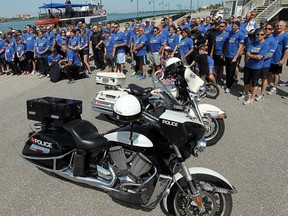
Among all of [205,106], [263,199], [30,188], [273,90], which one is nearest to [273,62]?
[273,90]

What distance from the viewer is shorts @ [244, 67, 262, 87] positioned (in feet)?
17.3

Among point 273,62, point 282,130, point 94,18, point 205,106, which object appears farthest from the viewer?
point 94,18

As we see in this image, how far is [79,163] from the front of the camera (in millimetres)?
2686

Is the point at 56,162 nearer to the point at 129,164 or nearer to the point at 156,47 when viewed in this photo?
the point at 129,164

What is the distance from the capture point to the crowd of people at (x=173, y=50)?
18.0 feet

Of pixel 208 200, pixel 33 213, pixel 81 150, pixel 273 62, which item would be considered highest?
pixel 273 62

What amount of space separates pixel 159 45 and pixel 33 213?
20.6 ft

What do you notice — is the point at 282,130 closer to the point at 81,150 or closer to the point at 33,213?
the point at 81,150

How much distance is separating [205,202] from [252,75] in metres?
4.00

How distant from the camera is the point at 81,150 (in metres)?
2.72

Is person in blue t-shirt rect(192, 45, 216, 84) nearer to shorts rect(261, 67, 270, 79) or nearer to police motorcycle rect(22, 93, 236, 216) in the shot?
shorts rect(261, 67, 270, 79)

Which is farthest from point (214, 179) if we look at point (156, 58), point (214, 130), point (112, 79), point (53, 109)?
point (156, 58)

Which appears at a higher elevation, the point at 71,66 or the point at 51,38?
the point at 51,38

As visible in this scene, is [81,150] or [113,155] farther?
[81,150]
